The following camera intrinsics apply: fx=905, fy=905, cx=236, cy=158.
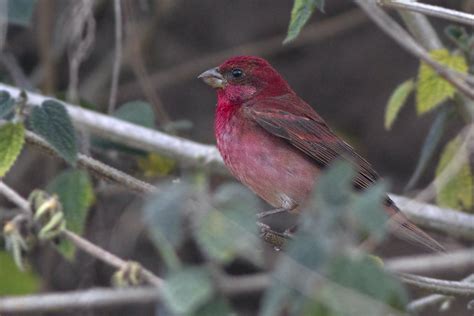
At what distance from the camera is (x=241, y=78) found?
4.84 metres

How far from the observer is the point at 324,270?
5.67ft

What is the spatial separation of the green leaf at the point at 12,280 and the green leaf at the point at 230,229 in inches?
123

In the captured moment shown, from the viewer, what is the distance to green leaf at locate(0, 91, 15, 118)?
3.49m

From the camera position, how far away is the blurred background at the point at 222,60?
20.7ft

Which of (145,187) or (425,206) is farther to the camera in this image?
(425,206)

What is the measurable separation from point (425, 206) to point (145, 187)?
1877mm

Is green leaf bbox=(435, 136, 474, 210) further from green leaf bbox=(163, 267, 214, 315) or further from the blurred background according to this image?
green leaf bbox=(163, 267, 214, 315)

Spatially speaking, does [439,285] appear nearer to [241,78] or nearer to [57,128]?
[57,128]

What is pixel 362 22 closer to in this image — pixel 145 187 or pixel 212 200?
pixel 145 187

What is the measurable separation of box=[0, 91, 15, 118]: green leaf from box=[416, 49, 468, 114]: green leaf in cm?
195

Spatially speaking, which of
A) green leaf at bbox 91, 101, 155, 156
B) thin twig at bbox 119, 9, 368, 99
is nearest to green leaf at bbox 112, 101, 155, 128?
green leaf at bbox 91, 101, 155, 156

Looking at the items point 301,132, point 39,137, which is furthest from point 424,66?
point 39,137

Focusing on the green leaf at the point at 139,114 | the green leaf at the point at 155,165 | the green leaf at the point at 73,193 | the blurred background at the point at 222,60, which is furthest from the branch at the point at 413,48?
the blurred background at the point at 222,60

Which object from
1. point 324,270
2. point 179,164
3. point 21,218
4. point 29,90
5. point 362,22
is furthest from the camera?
point 362,22
